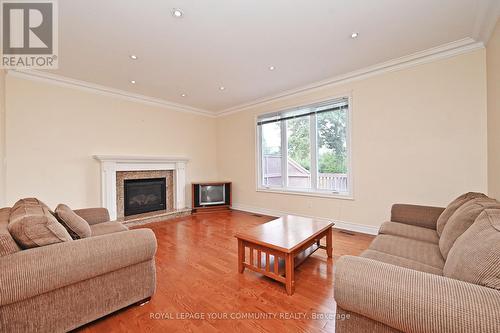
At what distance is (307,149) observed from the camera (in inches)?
166

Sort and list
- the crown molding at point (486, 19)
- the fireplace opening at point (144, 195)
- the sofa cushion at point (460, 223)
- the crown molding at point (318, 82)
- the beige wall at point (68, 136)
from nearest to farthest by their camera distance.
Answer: the sofa cushion at point (460, 223) → the crown molding at point (486, 19) → the crown molding at point (318, 82) → the beige wall at point (68, 136) → the fireplace opening at point (144, 195)

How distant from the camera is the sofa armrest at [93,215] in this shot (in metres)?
2.57

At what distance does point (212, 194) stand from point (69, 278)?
3945 mm

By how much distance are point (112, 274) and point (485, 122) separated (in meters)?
4.21

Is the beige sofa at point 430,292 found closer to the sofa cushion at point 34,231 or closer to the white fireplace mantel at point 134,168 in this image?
the sofa cushion at point 34,231

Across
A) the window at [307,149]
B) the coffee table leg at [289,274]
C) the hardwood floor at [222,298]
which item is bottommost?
the hardwood floor at [222,298]

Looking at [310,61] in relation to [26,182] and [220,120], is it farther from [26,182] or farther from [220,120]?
[26,182]

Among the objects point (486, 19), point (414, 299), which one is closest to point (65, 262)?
point (414, 299)

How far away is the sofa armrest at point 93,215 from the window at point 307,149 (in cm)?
A: 311

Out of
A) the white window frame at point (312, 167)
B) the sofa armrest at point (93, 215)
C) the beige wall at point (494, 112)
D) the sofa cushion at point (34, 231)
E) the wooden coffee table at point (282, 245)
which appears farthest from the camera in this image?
the white window frame at point (312, 167)

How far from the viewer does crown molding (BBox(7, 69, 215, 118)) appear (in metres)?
3.25

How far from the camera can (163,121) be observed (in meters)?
4.84

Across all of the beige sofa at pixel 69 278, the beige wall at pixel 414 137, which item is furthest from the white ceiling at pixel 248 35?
the beige sofa at pixel 69 278

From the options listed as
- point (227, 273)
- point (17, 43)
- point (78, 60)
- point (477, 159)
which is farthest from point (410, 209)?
point (17, 43)
